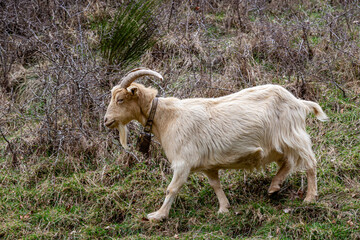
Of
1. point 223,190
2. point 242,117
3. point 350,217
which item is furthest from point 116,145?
point 350,217

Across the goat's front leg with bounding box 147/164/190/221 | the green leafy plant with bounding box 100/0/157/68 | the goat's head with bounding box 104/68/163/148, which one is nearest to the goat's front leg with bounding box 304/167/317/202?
the goat's front leg with bounding box 147/164/190/221

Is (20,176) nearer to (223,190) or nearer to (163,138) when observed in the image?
(163,138)

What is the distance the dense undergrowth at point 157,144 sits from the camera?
490 centimetres

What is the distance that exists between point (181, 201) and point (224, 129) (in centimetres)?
113

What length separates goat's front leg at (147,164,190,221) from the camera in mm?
4668

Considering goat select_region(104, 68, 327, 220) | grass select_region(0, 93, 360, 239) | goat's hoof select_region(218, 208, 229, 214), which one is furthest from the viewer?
goat's hoof select_region(218, 208, 229, 214)

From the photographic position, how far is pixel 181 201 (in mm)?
5297

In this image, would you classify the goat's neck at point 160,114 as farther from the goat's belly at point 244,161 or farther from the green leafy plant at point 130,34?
the green leafy plant at point 130,34

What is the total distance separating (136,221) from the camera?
16.4 ft

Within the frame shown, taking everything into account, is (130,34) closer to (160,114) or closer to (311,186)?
(160,114)

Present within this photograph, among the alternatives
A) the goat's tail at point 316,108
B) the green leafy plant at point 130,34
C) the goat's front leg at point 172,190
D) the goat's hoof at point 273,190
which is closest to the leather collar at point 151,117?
the goat's front leg at point 172,190

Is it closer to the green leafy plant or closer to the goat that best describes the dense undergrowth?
the green leafy plant

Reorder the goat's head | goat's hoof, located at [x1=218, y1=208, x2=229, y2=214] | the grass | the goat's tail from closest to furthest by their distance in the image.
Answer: the grass < the goat's head < goat's hoof, located at [x1=218, y1=208, x2=229, y2=214] < the goat's tail

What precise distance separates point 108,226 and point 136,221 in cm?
34
